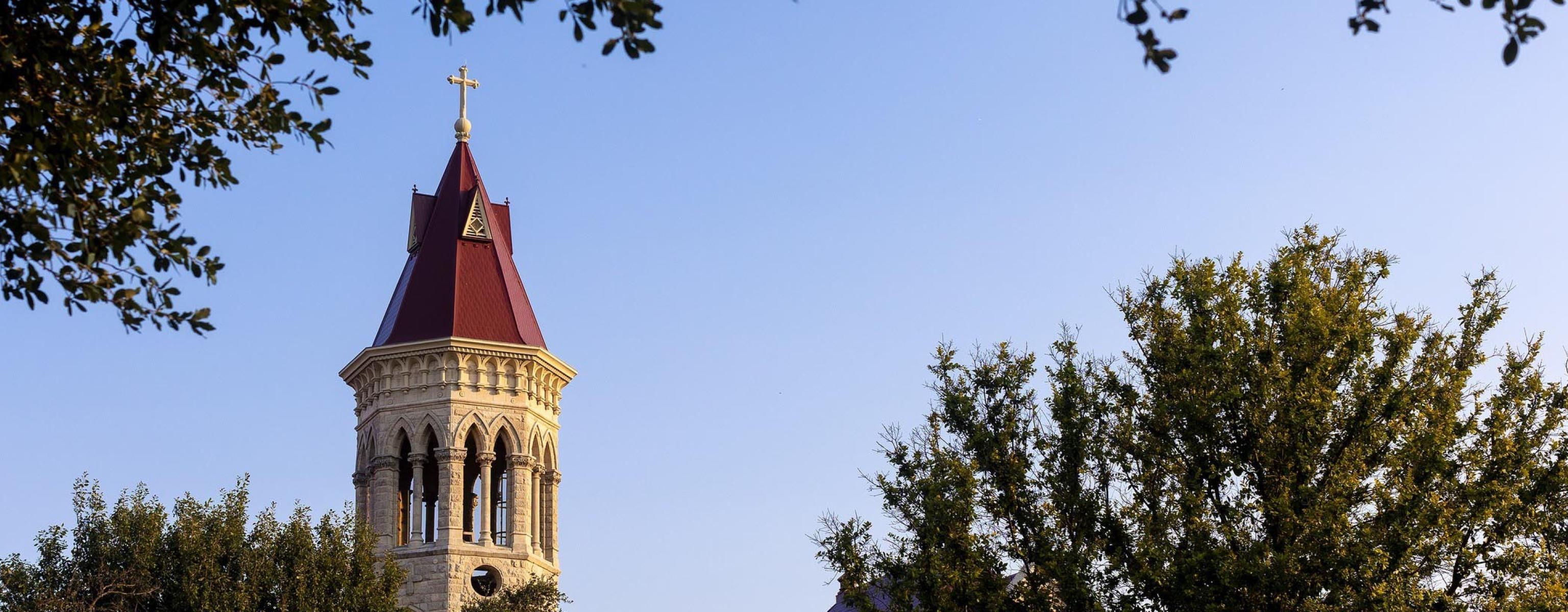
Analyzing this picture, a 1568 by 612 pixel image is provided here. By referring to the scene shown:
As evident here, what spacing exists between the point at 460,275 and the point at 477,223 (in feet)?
7.72

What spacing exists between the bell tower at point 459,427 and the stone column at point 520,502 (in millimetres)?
41

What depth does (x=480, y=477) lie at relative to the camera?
58.0 m

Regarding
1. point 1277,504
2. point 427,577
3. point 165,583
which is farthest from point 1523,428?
point 427,577

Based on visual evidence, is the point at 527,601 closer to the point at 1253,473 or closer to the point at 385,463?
the point at 385,463

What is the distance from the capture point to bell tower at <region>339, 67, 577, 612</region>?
187ft

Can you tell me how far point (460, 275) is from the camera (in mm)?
59000

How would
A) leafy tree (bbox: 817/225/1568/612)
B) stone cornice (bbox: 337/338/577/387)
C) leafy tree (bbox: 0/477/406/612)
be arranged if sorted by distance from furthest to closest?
stone cornice (bbox: 337/338/577/387) < leafy tree (bbox: 0/477/406/612) < leafy tree (bbox: 817/225/1568/612)

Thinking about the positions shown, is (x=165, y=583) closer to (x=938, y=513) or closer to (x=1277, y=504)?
(x=938, y=513)

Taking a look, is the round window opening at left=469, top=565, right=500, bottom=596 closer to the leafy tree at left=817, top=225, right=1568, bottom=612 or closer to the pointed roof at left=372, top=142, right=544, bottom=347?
the pointed roof at left=372, top=142, right=544, bottom=347

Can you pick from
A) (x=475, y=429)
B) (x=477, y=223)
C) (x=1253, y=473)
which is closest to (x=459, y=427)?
(x=475, y=429)

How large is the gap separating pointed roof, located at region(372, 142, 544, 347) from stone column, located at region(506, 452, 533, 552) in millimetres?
3590

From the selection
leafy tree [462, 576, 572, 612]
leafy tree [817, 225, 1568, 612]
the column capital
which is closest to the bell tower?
the column capital

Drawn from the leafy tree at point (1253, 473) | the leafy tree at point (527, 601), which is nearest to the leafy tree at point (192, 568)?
the leafy tree at point (527, 601)

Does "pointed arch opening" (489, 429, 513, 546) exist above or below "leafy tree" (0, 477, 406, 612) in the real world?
above
